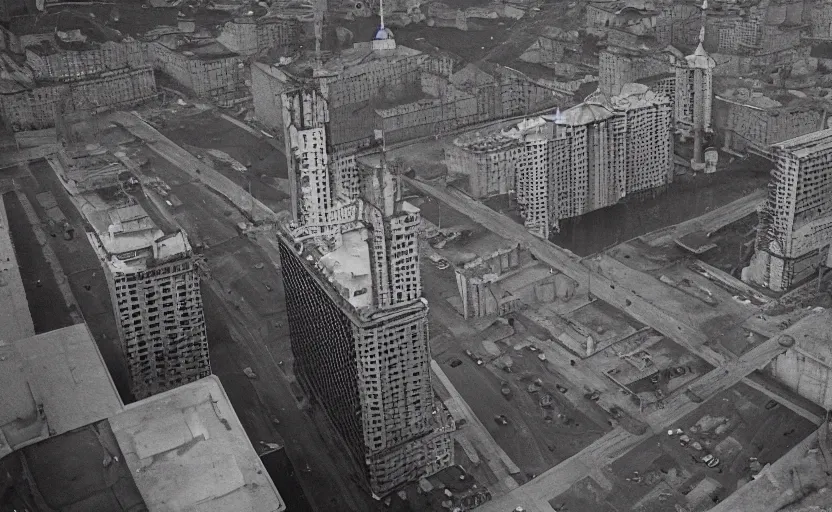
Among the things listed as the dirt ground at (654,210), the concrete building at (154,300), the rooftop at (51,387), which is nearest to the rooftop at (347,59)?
the dirt ground at (654,210)

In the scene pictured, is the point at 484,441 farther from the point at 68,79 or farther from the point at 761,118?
the point at 68,79

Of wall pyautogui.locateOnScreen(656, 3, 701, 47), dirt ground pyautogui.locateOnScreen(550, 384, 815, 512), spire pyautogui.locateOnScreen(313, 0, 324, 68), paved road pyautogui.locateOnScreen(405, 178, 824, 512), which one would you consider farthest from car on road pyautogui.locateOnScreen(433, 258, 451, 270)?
wall pyautogui.locateOnScreen(656, 3, 701, 47)

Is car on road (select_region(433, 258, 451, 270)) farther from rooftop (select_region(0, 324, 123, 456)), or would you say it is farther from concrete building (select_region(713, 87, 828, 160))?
concrete building (select_region(713, 87, 828, 160))

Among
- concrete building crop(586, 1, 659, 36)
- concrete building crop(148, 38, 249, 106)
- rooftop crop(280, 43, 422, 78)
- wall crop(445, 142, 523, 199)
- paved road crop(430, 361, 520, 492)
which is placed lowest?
paved road crop(430, 361, 520, 492)

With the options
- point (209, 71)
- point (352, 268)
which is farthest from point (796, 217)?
point (209, 71)

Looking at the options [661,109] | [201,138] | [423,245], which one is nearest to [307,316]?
[423,245]

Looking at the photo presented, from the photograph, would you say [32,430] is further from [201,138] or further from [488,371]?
[201,138]
